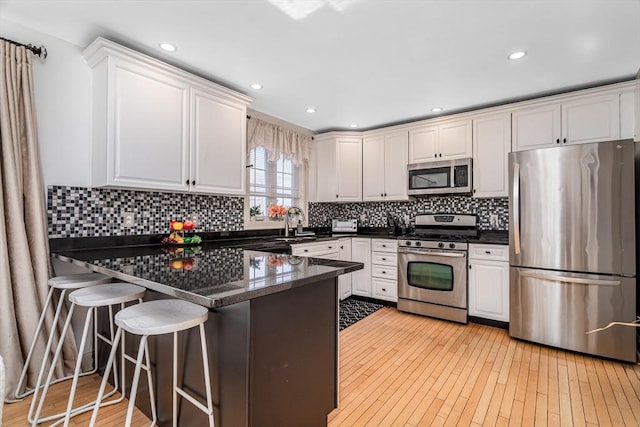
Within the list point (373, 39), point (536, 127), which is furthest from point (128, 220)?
point (536, 127)

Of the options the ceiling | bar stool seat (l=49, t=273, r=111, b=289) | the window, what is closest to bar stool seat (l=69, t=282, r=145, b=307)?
bar stool seat (l=49, t=273, r=111, b=289)

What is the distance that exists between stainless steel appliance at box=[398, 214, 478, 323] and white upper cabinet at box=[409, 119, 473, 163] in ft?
2.41

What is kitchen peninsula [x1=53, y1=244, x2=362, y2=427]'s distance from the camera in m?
1.27

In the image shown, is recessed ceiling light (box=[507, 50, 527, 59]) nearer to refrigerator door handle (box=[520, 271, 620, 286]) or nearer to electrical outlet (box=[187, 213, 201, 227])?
refrigerator door handle (box=[520, 271, 620, 286])

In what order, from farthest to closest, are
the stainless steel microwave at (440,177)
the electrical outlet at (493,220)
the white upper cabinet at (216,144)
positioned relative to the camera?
1. the electrical outlet at (493,220)
2. the stainless steel microwave at (440,177)
3. the white upper cabinet at (216,144)

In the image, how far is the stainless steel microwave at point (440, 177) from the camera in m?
3.62

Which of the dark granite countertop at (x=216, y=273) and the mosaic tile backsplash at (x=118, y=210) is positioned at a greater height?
the mosaic tile backsplash at (x=118, y=210)

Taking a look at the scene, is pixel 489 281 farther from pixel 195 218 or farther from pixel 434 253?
pixel 195 218

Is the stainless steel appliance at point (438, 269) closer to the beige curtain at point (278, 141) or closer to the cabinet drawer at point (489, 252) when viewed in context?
the cabinet drawer at point (489, 252)

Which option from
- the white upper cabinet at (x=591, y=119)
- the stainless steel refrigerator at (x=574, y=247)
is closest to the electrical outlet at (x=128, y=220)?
the stainless steel refrigerator at (x=574, y=247)

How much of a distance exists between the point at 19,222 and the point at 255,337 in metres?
1.85

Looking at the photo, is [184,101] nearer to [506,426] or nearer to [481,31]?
[481,31]

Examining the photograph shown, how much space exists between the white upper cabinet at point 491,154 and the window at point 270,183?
2.29m

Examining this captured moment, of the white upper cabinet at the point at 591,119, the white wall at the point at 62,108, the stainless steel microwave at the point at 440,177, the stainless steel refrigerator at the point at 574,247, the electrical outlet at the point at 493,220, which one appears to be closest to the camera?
the white wall at the point at 62,108
